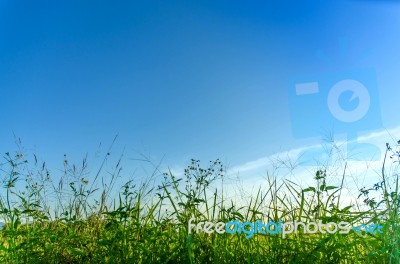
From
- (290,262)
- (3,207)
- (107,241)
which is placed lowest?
(290,262)

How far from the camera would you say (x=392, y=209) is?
127 inches

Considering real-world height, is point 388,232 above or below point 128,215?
below

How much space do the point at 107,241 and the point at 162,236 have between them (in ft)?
1.89

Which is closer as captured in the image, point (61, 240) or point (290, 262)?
point (290, 262)

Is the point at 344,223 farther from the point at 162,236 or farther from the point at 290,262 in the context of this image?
Result: the point at 162,236

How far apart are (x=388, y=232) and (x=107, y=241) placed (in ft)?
6.93

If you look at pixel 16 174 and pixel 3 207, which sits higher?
pixel 16 174

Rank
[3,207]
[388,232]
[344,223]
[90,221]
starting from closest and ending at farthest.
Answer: [388,232], [344,223], [3,207], [90,221]

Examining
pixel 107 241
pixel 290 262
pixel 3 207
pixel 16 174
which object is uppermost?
pixel 16 174

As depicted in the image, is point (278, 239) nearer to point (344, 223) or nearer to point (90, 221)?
point (344, 223)

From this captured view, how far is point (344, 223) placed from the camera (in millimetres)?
3355

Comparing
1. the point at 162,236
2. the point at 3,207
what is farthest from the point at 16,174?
the point at 162,236

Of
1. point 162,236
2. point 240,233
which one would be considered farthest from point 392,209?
point 162,236

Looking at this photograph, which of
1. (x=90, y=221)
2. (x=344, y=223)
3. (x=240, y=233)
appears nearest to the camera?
(x=344, y=223)
